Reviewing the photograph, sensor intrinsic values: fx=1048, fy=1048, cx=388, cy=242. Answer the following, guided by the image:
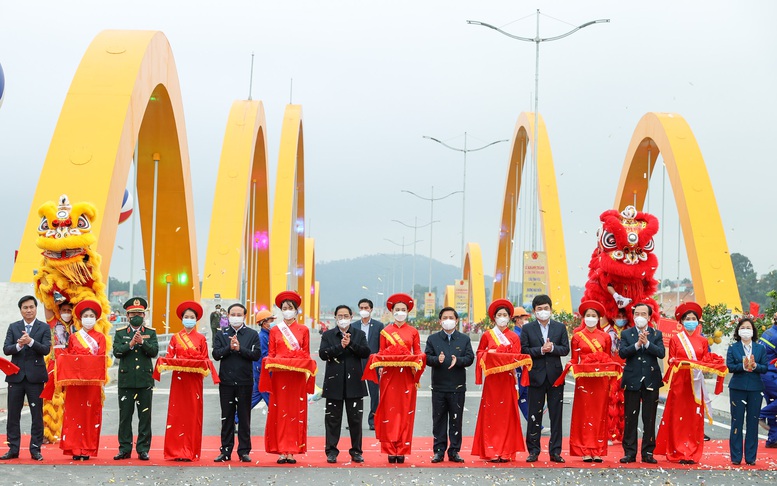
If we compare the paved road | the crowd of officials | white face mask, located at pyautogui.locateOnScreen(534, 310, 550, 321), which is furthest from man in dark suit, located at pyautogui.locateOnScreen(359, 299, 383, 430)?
the paved road

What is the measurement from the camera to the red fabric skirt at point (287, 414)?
32.6ft

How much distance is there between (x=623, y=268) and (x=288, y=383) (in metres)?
4.32

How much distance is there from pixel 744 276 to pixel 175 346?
72259mm

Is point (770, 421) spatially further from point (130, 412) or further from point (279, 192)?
point (279, 192)

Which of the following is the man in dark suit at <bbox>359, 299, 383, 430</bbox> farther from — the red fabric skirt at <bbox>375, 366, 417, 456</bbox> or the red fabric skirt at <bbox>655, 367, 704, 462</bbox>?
the red fabric skirt at <bbox>655, 367, 704, 462</bbox>

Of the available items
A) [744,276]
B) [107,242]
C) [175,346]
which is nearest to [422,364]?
[175,346]

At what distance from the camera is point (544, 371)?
10.4 meters

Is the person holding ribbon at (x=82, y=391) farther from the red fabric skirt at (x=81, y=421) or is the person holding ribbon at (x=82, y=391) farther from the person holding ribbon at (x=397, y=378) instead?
the person holding ribbon at (x=397, y=378)

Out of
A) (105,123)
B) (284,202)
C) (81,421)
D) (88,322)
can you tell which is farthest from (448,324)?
(284,202)

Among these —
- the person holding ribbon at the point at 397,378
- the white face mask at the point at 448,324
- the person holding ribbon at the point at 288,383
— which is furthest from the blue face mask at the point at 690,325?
the person holding ribbon at the point at 288,383

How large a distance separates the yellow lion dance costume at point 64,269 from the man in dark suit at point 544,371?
454cm

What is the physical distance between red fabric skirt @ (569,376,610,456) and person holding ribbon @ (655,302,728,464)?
64 centimetres

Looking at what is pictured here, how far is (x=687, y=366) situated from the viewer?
10359 mm

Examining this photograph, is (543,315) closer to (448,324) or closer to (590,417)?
(448,324)
